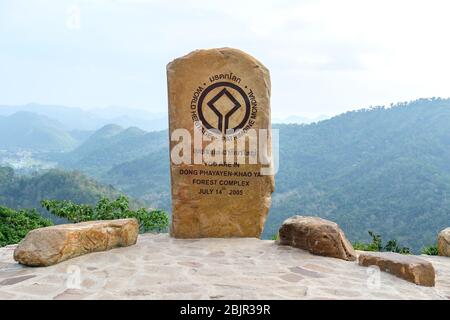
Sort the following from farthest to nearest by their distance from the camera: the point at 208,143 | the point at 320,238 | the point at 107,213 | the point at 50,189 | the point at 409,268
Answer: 1. the point at 50,189
2. the point at 107,213
3. the point at 208,143
4. the point at 320,238
5. the point at 409,268

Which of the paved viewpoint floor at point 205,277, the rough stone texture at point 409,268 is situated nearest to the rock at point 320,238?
the paved viewpoint floor at point 205,277

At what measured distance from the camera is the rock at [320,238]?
20.8ft

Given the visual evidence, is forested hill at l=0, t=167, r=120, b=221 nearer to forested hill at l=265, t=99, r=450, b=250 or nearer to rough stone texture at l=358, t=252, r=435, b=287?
forested hill at l=265, t=99, r=450, b=250

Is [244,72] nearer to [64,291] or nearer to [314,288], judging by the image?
[314,288]

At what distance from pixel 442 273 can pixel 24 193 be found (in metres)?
29.9

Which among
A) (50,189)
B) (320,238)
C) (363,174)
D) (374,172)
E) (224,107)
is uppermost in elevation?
(224,107)

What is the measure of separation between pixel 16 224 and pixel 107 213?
2709mm

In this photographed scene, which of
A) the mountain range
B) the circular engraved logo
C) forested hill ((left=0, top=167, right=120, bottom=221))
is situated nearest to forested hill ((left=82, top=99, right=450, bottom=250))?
A: the mountain range

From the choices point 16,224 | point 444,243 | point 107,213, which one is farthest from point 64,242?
point 16,224

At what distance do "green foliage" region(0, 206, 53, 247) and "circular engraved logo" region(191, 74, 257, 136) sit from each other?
21.0 ft

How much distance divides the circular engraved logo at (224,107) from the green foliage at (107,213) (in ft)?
15.2

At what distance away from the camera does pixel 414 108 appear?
57625 mm

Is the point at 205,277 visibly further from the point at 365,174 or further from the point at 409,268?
the point at 365,174

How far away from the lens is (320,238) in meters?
6.41
